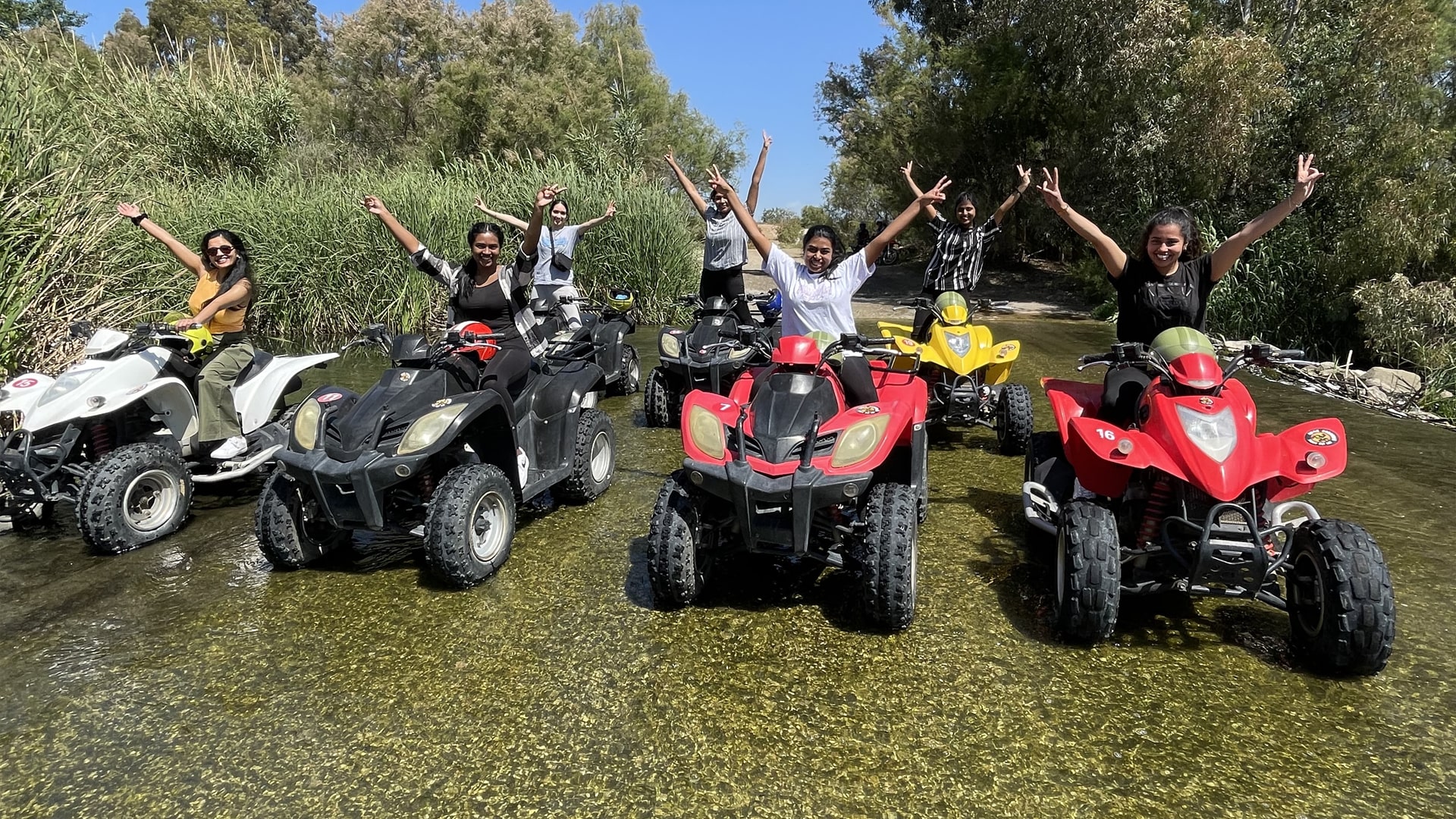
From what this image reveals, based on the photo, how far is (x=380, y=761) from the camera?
2.43 metres

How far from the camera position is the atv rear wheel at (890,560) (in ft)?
9.71

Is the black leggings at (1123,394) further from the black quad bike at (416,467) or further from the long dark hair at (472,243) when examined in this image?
the long dark hair at (472,243)

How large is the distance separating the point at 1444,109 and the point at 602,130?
21230 millimetres

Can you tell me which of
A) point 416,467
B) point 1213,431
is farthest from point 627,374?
point 1213,431

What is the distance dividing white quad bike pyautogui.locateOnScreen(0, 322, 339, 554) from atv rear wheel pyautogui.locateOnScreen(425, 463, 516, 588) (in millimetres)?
1630

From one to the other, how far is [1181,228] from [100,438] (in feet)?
18.5

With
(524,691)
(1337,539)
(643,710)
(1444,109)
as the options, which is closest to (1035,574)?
(1337,539)

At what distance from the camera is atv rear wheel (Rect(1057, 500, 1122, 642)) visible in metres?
2.78

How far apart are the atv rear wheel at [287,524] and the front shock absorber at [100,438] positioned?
1470mm

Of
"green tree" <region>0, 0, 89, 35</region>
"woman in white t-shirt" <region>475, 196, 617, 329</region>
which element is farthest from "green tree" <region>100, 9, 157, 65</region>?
"woman in white t-shirt" <region>475, 196, 617, 329</region>

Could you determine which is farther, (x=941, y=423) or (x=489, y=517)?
(x=941, y=423)

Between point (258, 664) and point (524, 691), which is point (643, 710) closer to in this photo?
point (524, 691)

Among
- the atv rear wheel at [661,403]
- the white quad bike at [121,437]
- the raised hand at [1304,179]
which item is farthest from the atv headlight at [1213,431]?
the white quad bike at [121,437]

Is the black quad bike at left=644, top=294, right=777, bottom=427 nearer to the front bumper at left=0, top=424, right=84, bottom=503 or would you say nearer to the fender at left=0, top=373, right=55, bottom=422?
the front bumper at left=0, top=424, right=84, bottom=503
